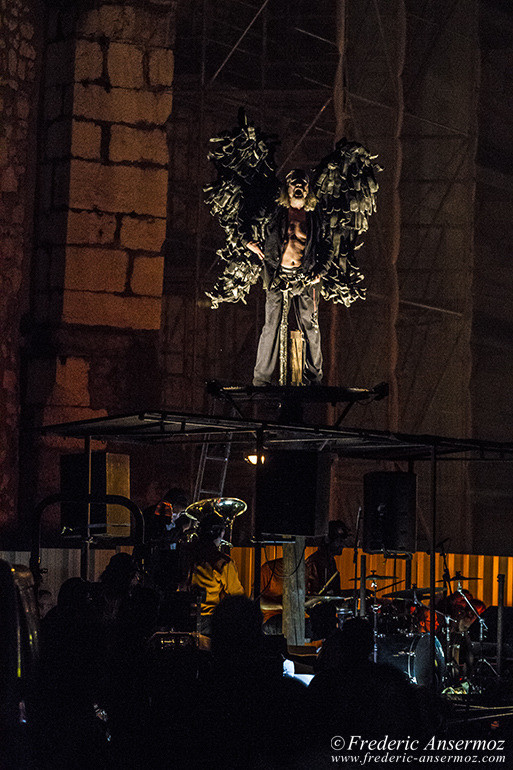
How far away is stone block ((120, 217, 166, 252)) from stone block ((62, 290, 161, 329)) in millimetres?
511

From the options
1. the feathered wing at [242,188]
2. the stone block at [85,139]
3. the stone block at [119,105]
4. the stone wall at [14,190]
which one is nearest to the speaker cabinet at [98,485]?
the stone wall at [14,190]

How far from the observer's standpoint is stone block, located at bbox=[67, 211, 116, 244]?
12.3 m

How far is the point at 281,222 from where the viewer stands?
35.3 ft

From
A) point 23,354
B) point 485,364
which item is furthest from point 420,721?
point 485,364

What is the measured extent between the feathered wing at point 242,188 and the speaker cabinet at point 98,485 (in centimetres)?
200

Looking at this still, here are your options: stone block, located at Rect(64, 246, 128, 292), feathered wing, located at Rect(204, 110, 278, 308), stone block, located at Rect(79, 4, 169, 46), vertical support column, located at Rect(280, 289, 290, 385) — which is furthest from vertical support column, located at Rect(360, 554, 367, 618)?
stone block, located at Rect(79, 4, 169, 46)

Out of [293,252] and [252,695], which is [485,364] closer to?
[293,252]

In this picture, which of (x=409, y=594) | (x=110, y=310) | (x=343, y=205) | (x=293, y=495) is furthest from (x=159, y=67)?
(x=409, y=594)

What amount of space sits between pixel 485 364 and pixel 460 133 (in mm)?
3323

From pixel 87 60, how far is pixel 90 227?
161cm

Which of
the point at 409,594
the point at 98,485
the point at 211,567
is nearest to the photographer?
the point at 98,485

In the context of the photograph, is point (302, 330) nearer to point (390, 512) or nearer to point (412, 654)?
point (390, 512)

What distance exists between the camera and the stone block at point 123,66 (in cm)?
1246

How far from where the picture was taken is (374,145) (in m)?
18.6
